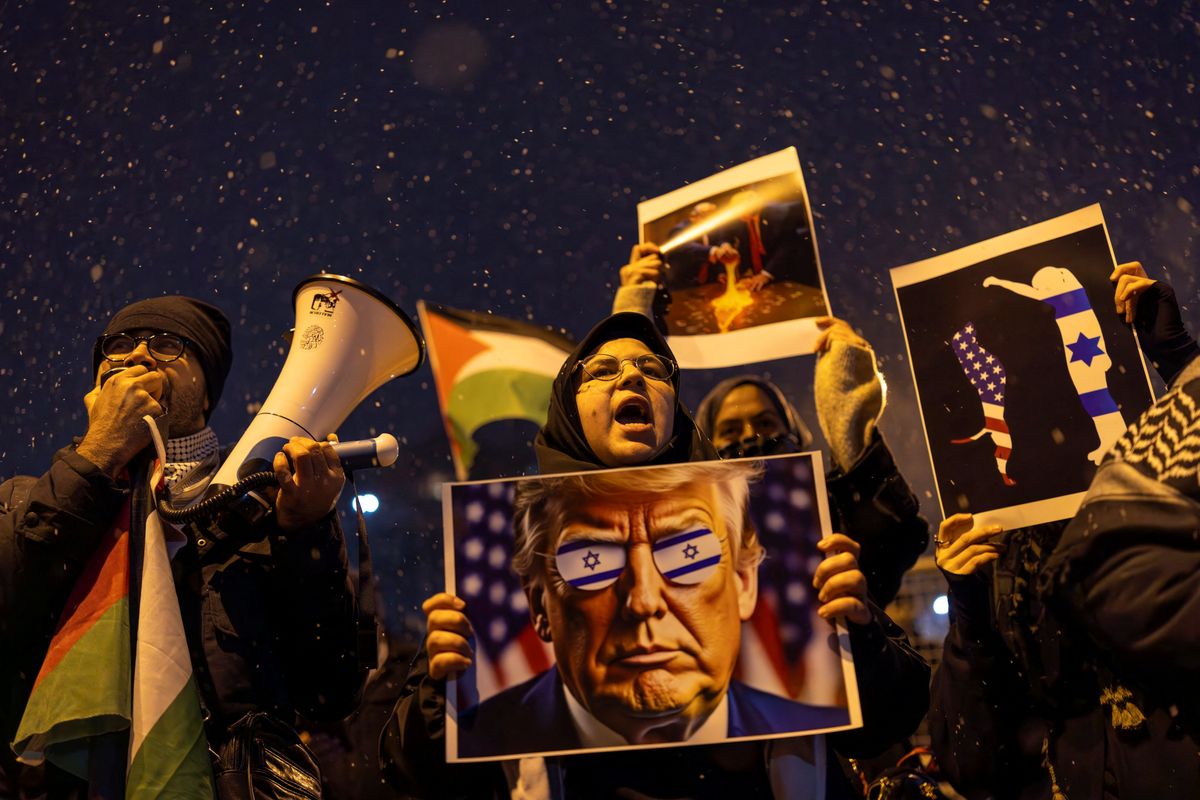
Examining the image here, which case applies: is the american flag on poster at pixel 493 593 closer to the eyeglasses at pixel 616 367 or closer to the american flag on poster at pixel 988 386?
the eyeglasses at pixel 616 367

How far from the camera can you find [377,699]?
15.2ft

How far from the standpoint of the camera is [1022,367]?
329 centimetres

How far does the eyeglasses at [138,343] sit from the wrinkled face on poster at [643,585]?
1382 millimetres

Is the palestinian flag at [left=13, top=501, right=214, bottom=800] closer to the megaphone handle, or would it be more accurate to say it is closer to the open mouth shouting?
the megaphone handle

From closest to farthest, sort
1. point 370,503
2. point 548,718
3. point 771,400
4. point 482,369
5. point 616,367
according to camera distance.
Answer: point 548,718
point 616,367
point 771,400
point 482,369
point 370,503

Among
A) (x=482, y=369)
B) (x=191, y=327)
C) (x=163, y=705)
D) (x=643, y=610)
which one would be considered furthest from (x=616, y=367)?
(x=482, y=369)

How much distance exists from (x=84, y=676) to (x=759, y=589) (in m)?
1.62

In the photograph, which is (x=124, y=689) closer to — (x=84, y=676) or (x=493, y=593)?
(x=84, y=676)

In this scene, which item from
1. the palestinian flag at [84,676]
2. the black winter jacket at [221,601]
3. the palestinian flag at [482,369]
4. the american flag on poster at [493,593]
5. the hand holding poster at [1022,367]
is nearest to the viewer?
the american flag on poster at [493,593]

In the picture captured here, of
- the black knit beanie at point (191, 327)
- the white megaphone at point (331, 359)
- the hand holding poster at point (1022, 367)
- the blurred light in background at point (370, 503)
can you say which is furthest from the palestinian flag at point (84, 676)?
the blurred light in background at point (370, 503)

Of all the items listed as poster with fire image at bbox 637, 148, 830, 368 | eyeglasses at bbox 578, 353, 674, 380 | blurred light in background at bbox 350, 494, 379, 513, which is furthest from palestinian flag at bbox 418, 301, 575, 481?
blurred light in background at bbox 350, 494, 379, 513

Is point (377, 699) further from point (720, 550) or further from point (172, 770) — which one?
point (720, 550)

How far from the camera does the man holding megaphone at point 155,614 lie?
8.59 ft

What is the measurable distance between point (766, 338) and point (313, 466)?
1801mm
